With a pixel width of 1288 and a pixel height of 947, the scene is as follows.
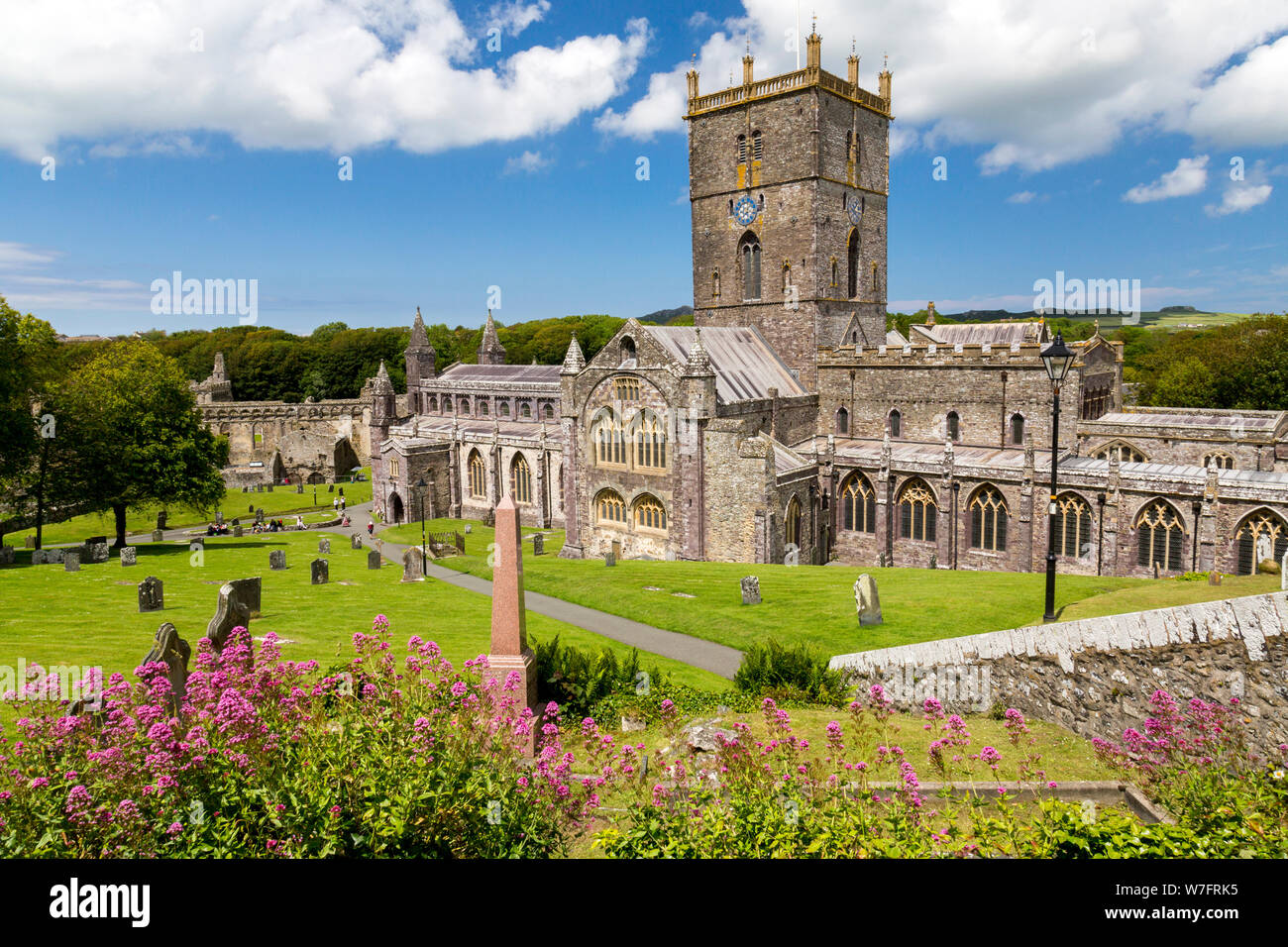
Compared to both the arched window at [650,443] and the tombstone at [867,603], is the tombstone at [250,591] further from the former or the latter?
the arched window at [650,443]

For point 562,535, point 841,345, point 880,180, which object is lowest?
point 562,535

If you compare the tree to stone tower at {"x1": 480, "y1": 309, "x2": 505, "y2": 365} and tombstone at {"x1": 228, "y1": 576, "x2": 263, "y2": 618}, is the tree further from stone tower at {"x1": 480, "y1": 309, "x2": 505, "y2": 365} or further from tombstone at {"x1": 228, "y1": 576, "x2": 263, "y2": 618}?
stone tower at {"x1": 480, "y1": 309, "x2": 505, "y2": 365}

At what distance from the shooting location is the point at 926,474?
109 feet

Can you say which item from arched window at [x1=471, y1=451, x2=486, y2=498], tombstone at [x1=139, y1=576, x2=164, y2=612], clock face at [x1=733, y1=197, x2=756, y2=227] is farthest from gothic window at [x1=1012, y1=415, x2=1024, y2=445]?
tombstone at [x1=139, y1=576, x2=164, y2=612]

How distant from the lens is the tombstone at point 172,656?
1176cm

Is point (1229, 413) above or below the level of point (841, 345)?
below

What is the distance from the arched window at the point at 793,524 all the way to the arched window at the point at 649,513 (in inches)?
214

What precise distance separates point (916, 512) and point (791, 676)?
20.4 meters

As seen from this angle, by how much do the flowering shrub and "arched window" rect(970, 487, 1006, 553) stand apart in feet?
87.9

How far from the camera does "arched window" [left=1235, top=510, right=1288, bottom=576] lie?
25.3 m

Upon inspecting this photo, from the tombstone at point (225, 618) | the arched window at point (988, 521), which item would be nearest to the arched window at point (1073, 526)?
the arched window at point (988, 521)
